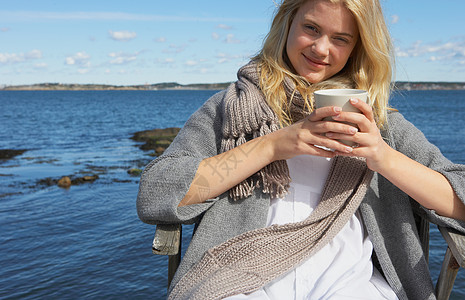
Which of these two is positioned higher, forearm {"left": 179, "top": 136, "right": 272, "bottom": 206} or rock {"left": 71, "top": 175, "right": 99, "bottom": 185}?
forearm {"left": 179, "top": 136, "right": 272, "bottom": 206}

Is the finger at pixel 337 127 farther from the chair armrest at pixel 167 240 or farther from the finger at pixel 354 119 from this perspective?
the chair armrest at pixel 167 240

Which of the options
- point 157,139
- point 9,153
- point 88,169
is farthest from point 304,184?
point 157,139

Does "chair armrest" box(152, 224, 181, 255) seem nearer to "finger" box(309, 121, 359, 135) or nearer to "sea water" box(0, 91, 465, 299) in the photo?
"finger" box(309, 121, 359, 135)

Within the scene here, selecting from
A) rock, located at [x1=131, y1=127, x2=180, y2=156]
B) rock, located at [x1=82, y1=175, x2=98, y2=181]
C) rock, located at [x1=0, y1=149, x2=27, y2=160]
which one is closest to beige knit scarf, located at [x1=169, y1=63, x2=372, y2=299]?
rock, located at [x1=82, y1=175, x2=98, y2=181]

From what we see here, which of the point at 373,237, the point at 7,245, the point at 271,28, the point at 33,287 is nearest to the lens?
the point at 373,237

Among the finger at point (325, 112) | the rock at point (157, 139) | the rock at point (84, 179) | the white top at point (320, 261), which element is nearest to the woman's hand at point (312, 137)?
the finger at point (325, 112)

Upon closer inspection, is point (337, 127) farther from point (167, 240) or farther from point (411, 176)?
point (167, 240)

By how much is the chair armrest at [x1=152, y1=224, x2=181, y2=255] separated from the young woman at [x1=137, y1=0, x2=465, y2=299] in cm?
8

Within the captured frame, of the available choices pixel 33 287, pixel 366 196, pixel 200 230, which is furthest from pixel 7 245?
pixel 366 196

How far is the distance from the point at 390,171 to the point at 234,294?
91 cm

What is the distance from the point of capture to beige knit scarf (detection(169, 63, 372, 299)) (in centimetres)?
185

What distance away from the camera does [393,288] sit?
1999 mm

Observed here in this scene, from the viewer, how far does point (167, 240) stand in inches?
79.5

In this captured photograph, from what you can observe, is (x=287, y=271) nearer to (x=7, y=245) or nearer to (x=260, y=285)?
(x=260, y=285)
